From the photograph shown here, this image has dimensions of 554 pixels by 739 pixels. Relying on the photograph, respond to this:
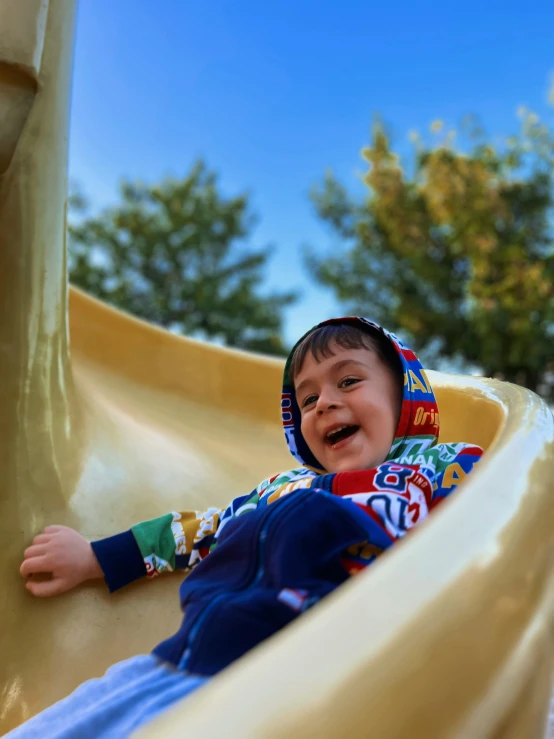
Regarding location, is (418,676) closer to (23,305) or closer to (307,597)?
(307,597)

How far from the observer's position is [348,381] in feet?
3.10

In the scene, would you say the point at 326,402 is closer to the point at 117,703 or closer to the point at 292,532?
the point at 292,532

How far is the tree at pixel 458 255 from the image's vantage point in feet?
23.5

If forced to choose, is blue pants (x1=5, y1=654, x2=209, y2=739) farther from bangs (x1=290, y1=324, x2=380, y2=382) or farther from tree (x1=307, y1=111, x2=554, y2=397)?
tree (x1=307, y1=111, x2=554, y2=397)

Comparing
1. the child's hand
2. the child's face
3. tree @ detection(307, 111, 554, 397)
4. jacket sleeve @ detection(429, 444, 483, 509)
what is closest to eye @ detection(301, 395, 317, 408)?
the child's face

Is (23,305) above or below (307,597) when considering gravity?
above

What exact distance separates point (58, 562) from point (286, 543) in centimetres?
44

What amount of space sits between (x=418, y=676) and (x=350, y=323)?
2.25ft

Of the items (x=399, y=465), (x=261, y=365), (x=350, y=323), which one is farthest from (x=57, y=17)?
(x=261, y=365)

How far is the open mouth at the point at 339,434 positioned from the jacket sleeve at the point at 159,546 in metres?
0.14

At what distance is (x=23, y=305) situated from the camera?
3.47ft

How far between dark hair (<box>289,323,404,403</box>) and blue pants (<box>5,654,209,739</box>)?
19.1 inches

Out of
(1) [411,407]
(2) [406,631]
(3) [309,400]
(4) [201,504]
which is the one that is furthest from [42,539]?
(2) [406,631]

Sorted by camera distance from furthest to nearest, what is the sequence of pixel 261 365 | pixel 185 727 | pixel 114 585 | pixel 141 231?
1. pixel 141 231
2. pixel 261 365
3. pixel 114 585
4. pixel 185 727
